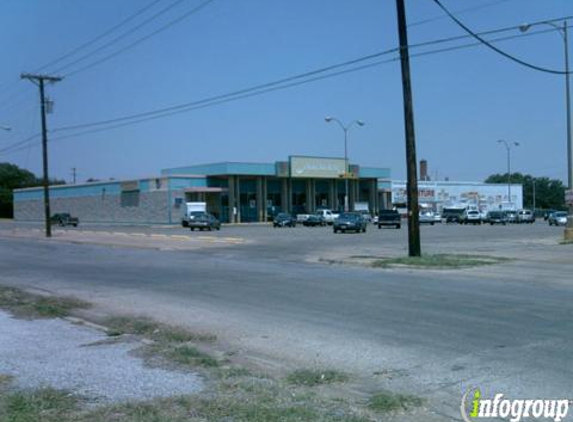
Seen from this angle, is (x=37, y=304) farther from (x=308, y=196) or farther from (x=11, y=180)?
(x=11, y=180)

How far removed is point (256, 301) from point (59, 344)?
5104mm

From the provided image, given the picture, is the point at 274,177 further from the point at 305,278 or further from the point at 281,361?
the point at 281,361

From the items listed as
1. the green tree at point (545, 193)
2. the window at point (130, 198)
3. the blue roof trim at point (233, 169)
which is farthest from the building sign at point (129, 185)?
the green tree at point (545, 193)

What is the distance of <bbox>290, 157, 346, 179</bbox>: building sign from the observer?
84750 millimetres

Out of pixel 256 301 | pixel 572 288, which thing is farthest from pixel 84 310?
pixel 572 288

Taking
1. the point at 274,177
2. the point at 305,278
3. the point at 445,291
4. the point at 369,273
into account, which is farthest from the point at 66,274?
the point at 274,177

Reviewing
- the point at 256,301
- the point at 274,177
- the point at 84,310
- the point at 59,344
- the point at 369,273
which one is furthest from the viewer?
the point at 274,177

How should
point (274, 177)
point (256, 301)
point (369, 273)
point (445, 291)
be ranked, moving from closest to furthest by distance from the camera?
point (256, 301) → point (445, 291) → point (369, 273) → point (274, 177)

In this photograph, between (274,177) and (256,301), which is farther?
(274,177)

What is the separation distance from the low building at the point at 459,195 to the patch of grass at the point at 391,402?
9784 cm

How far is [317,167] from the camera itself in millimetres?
86562

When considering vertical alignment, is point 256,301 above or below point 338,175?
below

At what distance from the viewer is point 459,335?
970 centimetres

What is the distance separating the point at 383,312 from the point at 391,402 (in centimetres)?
574
